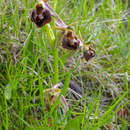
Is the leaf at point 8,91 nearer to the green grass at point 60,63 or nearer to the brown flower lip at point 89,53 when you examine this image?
the green grass at point 60,63

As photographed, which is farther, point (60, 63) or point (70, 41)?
point (60, 63)

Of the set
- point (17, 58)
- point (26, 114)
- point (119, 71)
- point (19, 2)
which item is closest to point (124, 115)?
point (119, 71)

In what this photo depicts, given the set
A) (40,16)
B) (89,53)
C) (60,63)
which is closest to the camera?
(40,16)

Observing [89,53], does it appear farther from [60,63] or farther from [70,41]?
[60,63]

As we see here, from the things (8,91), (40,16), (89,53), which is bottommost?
(8,91)

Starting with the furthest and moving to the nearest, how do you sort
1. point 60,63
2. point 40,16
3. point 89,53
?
point 60,63 → point 89,53 → point 40,16

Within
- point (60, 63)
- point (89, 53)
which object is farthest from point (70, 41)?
point (60, 63)

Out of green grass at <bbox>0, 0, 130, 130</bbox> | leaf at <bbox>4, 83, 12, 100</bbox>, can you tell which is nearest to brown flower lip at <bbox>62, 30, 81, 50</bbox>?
green grass at <bbox>0, 0, 130, 130</bbox>
